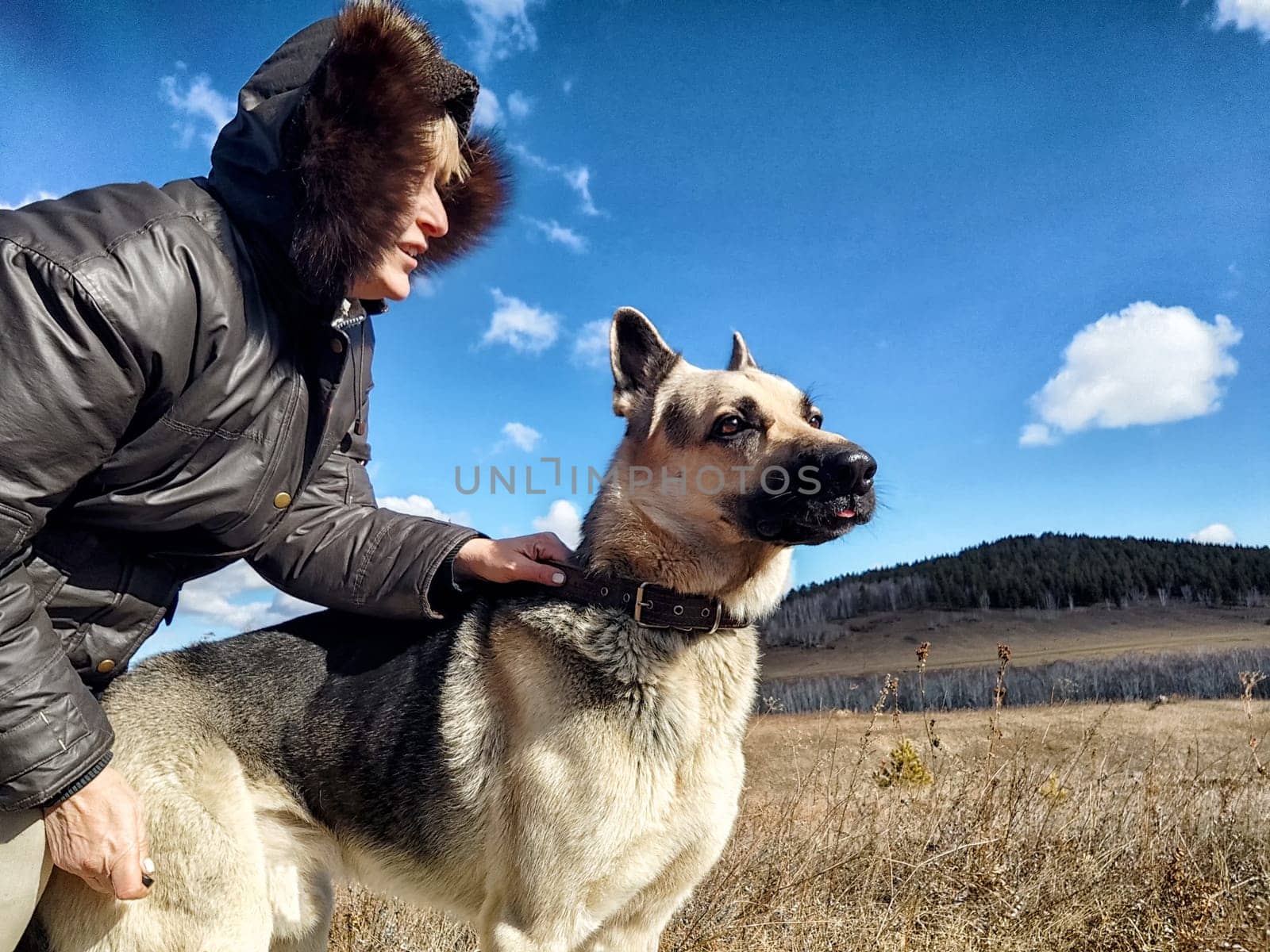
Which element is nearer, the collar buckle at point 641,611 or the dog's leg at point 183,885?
the dog's leg at point 183,885

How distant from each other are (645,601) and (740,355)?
2011 millimetres

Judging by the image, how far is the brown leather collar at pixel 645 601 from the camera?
299 centimetres

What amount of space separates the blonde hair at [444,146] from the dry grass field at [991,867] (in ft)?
12.7

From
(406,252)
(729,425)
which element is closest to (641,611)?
(729,425)

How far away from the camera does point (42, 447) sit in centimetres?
189

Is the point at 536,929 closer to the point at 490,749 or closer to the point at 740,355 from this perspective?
the point at 490,749

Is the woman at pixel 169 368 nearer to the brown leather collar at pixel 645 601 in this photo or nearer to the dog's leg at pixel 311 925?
the brown leather collar at pixel 645 601

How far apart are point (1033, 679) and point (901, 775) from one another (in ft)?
36.5

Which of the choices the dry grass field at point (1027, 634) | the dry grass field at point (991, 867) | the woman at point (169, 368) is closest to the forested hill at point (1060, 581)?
the dry grass field at point (1027, 634)

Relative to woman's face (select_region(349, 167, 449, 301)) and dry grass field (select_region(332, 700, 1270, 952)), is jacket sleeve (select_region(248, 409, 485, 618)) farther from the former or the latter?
dry grass field (select_region(332, 700, 1270, 952))

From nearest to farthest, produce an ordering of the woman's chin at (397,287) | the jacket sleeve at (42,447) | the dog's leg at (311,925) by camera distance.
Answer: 1. the jacket sleeve at (42,447)
2. the woman's chin at (397,287)
3. the dog's leg at (311,925)

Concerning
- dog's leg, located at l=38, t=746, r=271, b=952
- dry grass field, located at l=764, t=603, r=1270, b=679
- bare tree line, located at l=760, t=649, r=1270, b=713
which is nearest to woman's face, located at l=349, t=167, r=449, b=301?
dog's leg, located at l=38, t=746, r=271, b=952

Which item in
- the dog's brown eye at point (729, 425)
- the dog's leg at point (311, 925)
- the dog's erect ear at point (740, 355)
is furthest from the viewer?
the dog's erect ear at point (740, 355)

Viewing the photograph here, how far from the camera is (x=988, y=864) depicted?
15.7 ft
